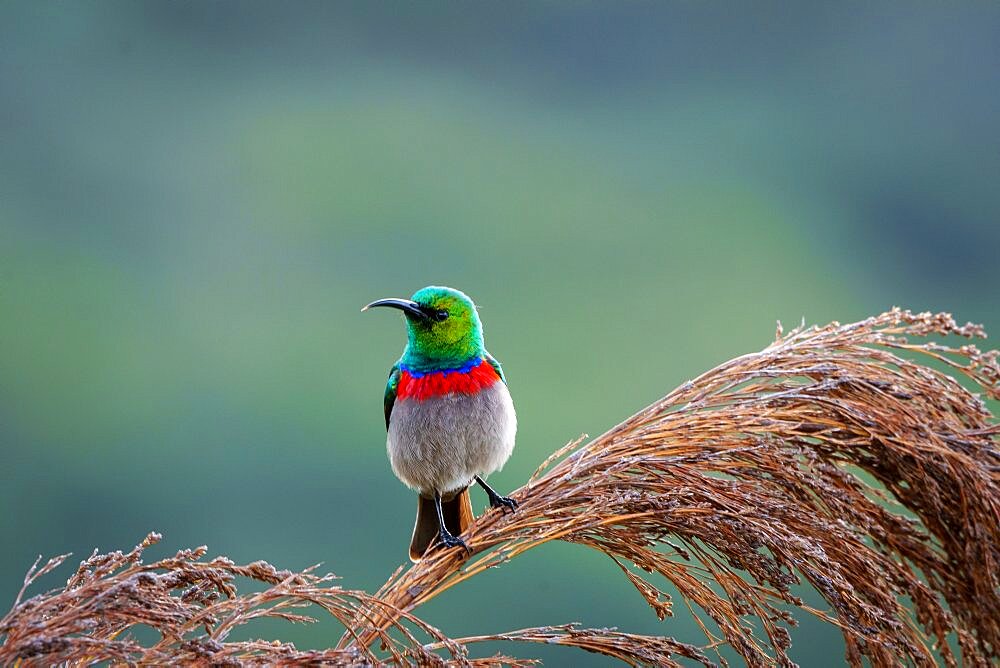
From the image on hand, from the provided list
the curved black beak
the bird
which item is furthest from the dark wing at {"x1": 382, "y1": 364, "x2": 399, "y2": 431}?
the curved black beak

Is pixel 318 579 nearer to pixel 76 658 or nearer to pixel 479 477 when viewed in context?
pixel 76 658

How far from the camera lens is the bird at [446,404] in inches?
96.5

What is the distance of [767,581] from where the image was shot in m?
1.73

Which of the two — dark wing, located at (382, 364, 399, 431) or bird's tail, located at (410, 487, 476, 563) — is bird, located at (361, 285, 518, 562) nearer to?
dark wing, located at (382, 364, 399, 431)

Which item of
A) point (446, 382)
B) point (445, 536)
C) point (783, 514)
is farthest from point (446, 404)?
point (783, 514)

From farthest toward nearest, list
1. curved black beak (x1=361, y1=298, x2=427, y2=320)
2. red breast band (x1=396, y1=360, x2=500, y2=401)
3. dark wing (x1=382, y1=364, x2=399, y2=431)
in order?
dark wing (x1=382, y1=364, x2=399, y2=431) → red breast band (x1=396, y1=360, x2=500, y2=401) → curved black beak (x1=361, y1=298, x2=427, y2=320)

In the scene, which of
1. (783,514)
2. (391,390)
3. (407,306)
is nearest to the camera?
(783,514)

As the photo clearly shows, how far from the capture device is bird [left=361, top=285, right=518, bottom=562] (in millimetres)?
2451

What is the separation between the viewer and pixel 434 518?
2715mm

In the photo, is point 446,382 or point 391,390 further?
point 391,390

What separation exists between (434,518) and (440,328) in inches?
23.8

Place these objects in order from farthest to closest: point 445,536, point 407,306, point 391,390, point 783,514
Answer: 1. point 391,390
2. point 407,306
3. point 445,536
4. point 783,514

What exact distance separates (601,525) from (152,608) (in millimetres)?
796

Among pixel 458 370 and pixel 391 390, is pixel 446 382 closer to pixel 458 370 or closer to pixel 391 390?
pixel 458 370
